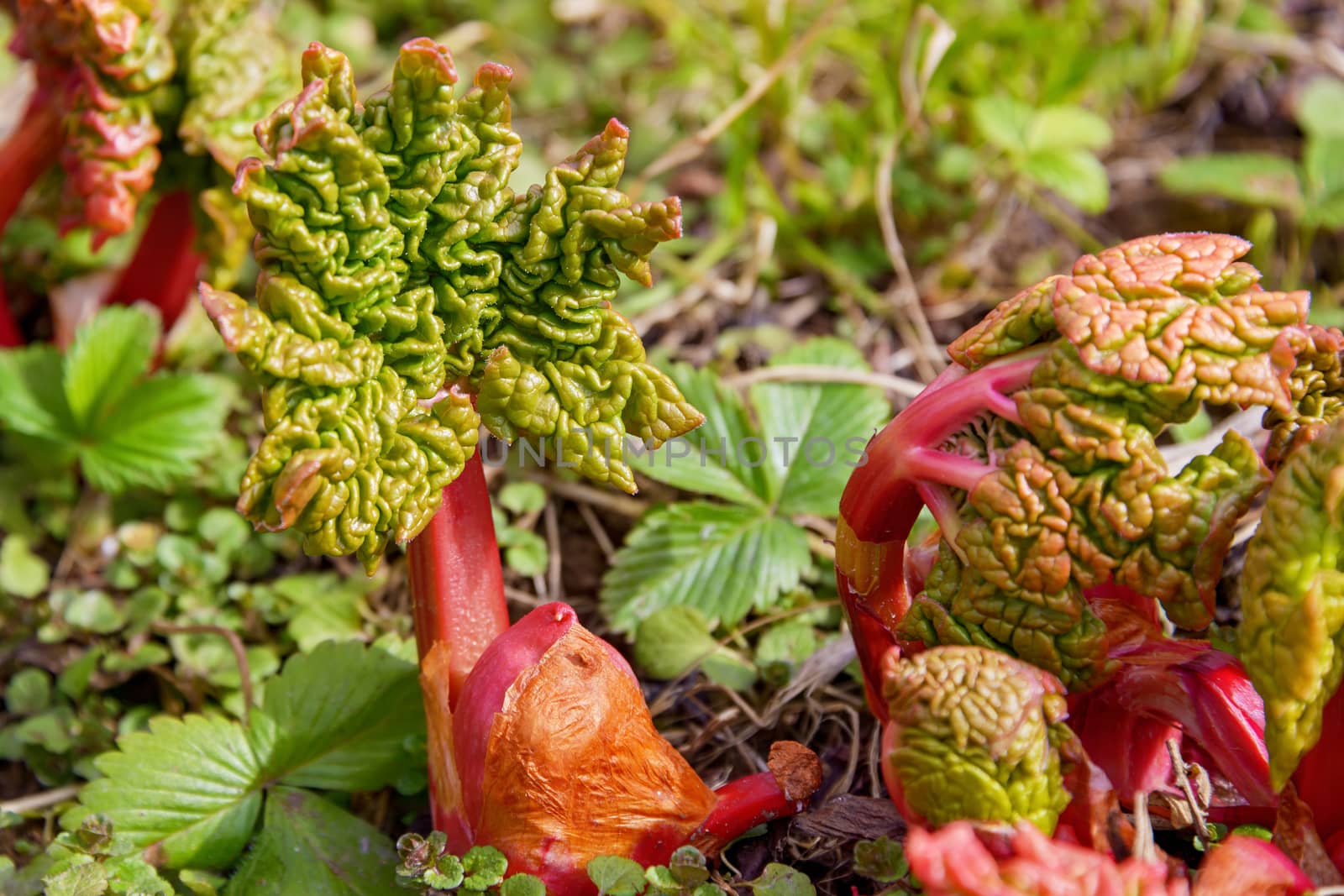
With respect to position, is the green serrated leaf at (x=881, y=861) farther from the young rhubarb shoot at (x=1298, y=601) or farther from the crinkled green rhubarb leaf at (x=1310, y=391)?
the crinkled green rhubarb leaf at (x=1310, y=391)

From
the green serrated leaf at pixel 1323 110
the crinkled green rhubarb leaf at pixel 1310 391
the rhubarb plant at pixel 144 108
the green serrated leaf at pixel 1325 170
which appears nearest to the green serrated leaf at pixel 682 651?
the crinkled green rhubarb leaf at pixel 1310 391

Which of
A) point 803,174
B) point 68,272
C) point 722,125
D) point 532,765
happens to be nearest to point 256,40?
point 68,272

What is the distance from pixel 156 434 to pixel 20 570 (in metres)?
0.48

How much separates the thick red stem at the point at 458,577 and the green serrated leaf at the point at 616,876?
304 millimetres

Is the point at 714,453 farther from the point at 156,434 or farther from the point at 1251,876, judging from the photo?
the point at 1251,876

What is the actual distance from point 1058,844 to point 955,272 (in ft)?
8.33

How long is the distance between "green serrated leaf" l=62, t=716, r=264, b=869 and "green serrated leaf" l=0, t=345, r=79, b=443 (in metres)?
1.03

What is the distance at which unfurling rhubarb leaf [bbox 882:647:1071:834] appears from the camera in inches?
63.0

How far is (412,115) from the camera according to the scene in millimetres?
1779

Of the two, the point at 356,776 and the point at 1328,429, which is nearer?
the point at 1328,429

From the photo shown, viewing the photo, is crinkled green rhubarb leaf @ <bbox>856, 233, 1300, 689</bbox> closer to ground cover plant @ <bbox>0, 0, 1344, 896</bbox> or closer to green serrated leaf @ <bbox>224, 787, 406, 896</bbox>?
ground cover plant @ <bbox>0, 0, 1344, 896</bbox>

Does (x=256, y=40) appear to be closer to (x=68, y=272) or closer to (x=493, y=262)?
(x=68, y=272)

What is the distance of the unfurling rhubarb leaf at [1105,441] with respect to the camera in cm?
165

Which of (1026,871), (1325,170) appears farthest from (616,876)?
(1325,170)
